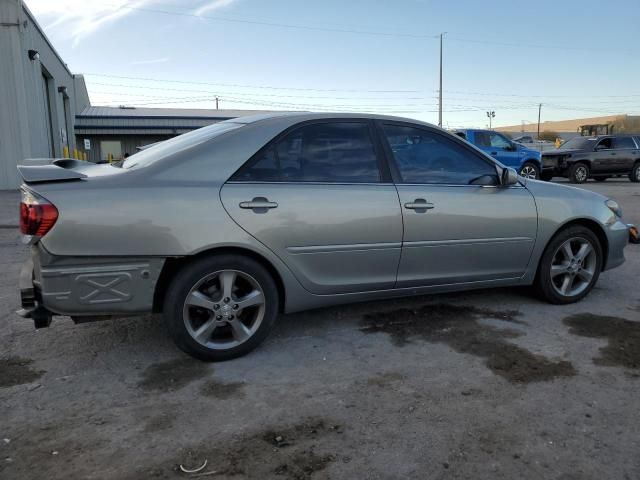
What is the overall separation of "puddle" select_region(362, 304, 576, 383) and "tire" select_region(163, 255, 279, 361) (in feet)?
3.16

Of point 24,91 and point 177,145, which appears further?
point 24,91

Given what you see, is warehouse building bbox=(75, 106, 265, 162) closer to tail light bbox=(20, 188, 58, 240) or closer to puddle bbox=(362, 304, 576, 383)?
puddle bbox=(362, 304, 576, 383)

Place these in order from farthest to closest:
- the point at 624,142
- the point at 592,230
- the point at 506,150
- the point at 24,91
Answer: the point at 624,142 < the point at 506,150 < the point at 24,91 < the point at 592,230

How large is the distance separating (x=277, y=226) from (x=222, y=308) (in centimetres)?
63

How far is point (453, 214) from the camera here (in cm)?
406

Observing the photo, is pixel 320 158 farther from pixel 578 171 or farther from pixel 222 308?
pixel 578 171

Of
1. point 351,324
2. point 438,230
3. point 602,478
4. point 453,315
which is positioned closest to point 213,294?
point 351,324

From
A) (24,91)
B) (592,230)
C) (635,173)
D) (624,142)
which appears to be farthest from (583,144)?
(24,91)

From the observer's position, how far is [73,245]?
3.03 meters

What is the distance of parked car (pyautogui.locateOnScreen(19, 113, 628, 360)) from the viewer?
3109 millimetres

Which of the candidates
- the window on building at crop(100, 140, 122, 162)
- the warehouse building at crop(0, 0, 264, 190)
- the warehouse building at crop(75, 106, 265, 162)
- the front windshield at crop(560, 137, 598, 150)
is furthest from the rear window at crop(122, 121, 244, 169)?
the window on building at crop(100, 140, 122, 162)

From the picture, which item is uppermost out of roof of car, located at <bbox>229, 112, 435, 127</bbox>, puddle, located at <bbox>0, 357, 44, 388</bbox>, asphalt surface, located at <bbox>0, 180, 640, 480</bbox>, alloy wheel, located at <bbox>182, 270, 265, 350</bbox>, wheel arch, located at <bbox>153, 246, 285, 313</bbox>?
roof of car, located at <bbox>229, 112, 435, 127</bbox>

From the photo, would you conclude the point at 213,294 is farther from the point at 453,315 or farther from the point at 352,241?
the point at 453,315

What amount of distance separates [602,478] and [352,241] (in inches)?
78.8
